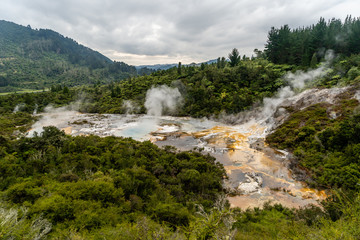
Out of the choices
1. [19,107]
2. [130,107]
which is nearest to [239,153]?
[130,107]

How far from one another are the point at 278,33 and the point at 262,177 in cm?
4496

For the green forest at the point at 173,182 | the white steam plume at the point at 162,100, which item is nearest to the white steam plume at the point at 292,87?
the green forest at the point at 173,182

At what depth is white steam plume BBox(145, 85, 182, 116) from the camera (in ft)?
137

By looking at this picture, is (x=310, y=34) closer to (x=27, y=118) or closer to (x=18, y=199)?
(x=18, y=199)

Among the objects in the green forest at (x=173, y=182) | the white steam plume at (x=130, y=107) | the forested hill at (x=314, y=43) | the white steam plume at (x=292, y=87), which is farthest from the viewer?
the white steam plume at (x=130, y=107)

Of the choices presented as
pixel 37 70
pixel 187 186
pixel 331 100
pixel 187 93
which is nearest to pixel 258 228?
pixel 187 186

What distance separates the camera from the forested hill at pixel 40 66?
3902 inches

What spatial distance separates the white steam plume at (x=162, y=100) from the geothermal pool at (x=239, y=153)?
6057 millimetres

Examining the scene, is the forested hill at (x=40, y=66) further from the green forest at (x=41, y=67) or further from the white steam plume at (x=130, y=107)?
the white steam plume at (x=130, y=107)

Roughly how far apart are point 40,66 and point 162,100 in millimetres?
131460

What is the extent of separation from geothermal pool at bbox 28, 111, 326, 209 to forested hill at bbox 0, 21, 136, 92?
Result: 87.8 metres

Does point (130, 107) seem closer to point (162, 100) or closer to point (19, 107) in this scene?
point (162, 100)

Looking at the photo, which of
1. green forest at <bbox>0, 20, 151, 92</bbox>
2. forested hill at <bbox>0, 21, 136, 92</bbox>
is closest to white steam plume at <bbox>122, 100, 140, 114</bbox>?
green forest at <bbox>0, 20, 151, 92</bbox>

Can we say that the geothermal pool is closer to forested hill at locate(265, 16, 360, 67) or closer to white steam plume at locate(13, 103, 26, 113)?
white steam plume at locate(13, 103, 26, 113)
